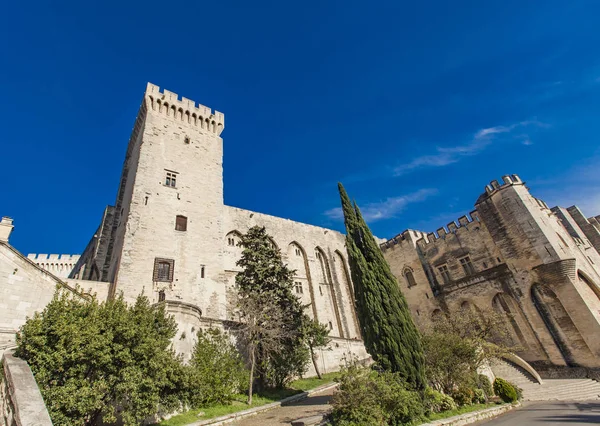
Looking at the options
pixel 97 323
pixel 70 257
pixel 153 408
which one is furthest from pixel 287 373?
pixel 70 257

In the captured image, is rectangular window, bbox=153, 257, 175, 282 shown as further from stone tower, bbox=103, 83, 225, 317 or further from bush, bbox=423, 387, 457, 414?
bush, bbox=423, 387, 457, 414

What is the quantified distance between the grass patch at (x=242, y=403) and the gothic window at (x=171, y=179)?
44.9ft

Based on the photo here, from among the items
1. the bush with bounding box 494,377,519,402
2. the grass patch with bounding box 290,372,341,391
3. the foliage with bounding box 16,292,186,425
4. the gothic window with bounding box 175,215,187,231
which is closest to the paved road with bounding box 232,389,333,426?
the grass patch with bounding box 290,372,341,391

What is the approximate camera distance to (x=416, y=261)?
28.7 meters

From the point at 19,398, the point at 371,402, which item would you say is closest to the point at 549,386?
the point at 371,402

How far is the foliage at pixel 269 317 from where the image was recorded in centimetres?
1433

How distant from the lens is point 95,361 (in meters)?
7.74

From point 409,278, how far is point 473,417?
1775cm

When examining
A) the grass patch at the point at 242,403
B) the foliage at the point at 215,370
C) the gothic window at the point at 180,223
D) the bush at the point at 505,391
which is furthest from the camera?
the gothic window at the point at 180,223

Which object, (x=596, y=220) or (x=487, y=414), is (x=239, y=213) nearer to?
(x=487, y=414)

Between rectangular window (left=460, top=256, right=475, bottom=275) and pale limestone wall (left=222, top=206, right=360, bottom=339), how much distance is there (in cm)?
1059

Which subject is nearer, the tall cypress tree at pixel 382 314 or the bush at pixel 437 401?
the bush at pixel 437 401

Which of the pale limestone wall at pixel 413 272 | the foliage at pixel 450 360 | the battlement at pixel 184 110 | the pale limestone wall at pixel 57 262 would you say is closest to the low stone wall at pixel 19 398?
the foliage at pixel 450 360

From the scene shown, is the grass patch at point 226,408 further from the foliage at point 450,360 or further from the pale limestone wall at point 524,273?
the pale limestone wall at point 524,273
